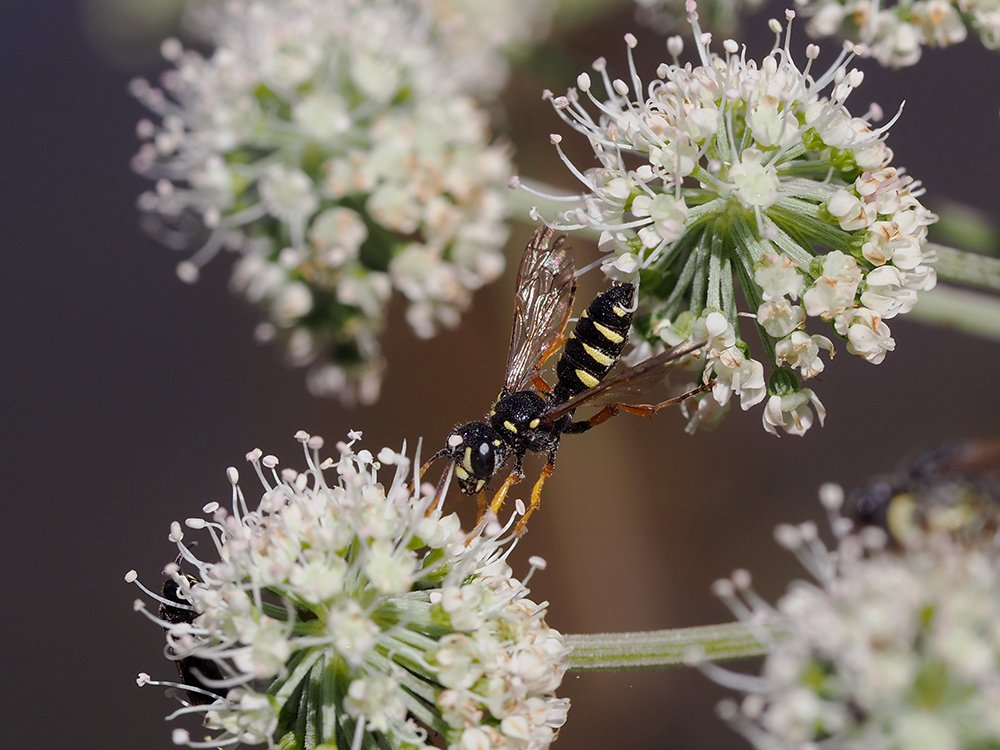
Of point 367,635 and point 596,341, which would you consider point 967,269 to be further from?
point 367,635

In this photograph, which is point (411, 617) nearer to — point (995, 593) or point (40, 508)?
point (995, 593)

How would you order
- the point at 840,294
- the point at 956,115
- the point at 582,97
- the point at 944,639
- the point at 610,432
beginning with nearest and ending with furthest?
the point at 944,639
the point at 840,294
the point at 582,97
the point at 956,115
the point at 610,432

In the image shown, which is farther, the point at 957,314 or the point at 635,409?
the point at 635,409

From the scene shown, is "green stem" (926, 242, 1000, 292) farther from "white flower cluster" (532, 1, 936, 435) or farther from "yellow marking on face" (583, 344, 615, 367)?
"yellow marking on face" (583, 344, 615, 367)

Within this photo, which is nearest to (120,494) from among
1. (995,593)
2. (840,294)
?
(840,294)

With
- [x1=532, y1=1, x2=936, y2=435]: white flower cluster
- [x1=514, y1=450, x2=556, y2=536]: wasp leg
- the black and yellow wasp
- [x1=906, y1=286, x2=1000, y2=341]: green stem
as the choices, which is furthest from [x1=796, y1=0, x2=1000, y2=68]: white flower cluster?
[x1=514, y1=450, x2=556, y2=536]: wasp leg

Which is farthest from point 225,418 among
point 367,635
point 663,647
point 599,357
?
point 663,647
